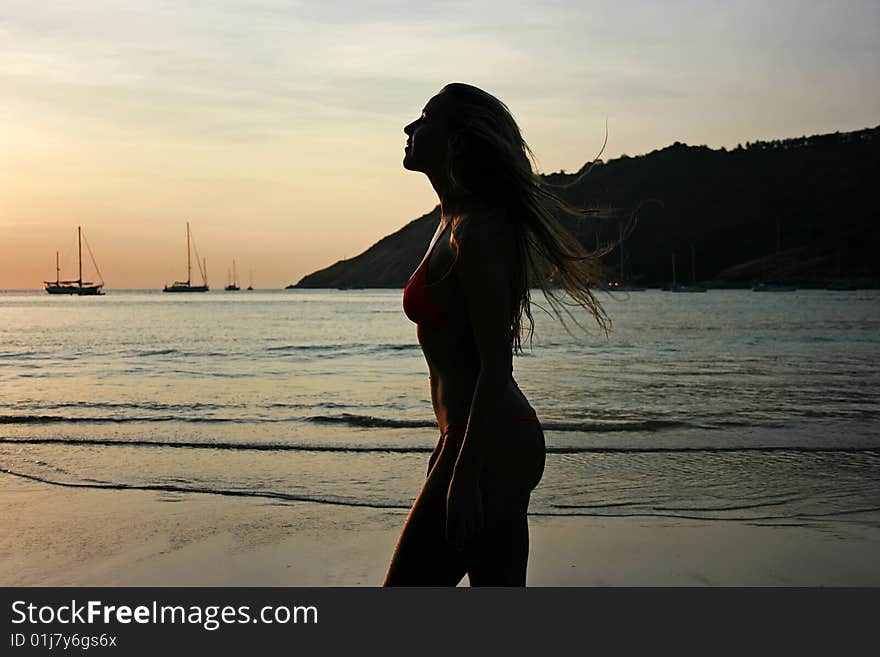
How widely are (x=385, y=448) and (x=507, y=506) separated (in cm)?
775

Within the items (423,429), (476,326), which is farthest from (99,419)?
(476,326)

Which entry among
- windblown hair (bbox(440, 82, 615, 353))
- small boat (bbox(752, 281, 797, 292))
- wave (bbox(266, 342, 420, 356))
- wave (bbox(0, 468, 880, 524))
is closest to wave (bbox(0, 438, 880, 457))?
wave (bbox(0, 468, 880, 524))

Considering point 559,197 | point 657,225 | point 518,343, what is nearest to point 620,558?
point 518,343

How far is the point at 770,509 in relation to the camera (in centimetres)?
675

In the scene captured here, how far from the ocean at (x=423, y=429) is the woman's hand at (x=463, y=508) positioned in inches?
175

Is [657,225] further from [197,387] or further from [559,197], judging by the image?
[559,197]

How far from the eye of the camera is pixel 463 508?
2277 mm

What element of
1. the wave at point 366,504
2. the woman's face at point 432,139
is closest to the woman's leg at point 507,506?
the woman's face at point 432,139

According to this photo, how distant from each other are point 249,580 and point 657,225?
149m

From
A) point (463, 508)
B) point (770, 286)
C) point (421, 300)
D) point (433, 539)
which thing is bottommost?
point (433, 539)

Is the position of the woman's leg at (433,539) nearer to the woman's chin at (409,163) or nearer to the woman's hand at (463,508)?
the woman's hand at (463,508)

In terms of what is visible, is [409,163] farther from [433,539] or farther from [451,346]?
[433,539]

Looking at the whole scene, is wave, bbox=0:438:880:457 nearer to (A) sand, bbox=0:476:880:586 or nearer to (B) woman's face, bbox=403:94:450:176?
(A) sand, bbox=0:476:880:586

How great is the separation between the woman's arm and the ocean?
449 cm
